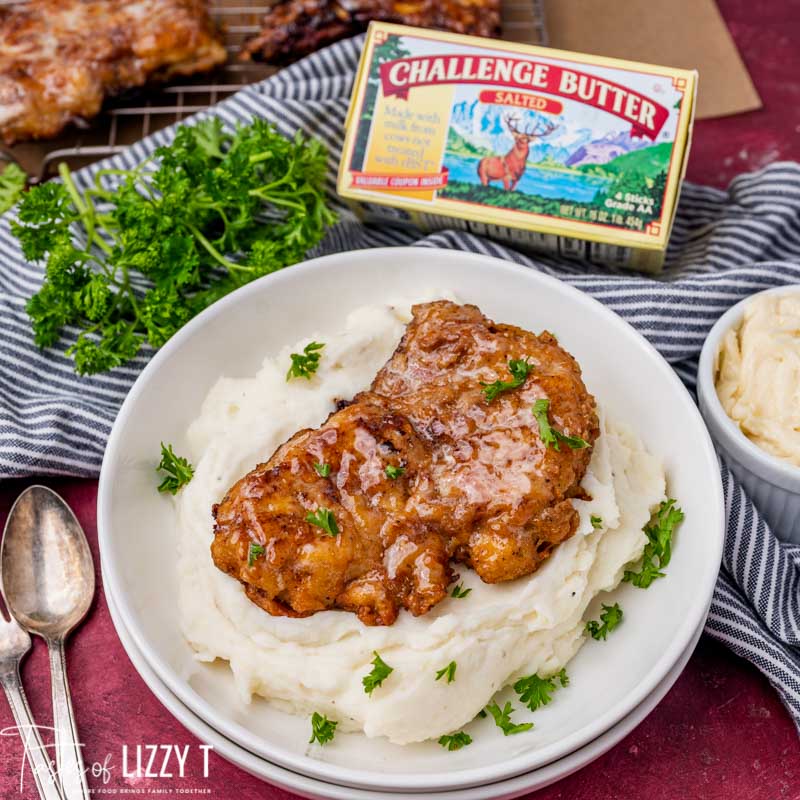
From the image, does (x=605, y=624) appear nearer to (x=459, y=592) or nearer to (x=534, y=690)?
(x=534, y=690)

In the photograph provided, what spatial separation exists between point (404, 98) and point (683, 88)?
4.57 feet

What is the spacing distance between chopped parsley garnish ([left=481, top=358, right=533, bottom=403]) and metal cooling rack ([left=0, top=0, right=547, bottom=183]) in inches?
142

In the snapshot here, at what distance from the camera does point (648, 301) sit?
499cm

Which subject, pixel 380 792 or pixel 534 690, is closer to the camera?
pixel 380 792

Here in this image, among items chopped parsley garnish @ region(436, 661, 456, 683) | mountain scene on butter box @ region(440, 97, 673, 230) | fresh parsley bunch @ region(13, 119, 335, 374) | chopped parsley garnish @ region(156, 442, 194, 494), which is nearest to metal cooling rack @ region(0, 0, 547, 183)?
fresh parsley bunch @ region(13, 119, 335, 374)

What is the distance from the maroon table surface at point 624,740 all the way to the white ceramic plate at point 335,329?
57 cm

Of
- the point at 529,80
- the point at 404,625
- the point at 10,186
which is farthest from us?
the point at 10,186

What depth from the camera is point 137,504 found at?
4168 millimetres

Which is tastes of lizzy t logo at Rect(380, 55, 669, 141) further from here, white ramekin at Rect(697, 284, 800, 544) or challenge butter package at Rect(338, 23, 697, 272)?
white ramekin at Rect(697, 284, 800, 544)

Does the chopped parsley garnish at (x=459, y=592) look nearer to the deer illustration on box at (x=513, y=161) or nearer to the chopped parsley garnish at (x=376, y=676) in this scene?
the chopped parsley garnish at (x=376, y=676)

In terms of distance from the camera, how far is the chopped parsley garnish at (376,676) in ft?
11.4

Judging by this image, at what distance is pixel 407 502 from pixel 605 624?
965 millimetres

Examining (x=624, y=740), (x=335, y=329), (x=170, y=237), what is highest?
(x=170, y=237)

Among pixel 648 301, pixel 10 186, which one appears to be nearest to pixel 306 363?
pixel 648 301
